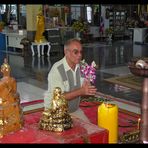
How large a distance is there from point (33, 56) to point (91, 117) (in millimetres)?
6722

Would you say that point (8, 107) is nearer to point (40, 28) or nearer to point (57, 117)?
point (57, 117)

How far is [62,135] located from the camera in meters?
1.42

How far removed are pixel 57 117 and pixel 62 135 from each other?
0.40 feet

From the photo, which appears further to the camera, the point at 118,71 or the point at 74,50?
the point at 118,71

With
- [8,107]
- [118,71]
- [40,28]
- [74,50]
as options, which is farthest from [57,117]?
[40,28]

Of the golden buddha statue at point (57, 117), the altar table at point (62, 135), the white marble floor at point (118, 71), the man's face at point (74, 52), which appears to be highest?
the man's face at point (74, 52)

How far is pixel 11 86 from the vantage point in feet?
4.91

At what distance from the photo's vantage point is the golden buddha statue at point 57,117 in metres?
1.49

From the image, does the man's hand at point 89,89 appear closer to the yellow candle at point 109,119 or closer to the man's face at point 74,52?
the yellow candle at point 109,119

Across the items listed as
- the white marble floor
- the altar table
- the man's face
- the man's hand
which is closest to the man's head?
the man's face

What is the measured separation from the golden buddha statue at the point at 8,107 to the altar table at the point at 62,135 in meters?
0.03

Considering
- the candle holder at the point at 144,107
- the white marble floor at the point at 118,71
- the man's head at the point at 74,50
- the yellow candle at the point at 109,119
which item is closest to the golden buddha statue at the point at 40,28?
the white marble floor at the point at 118,71
